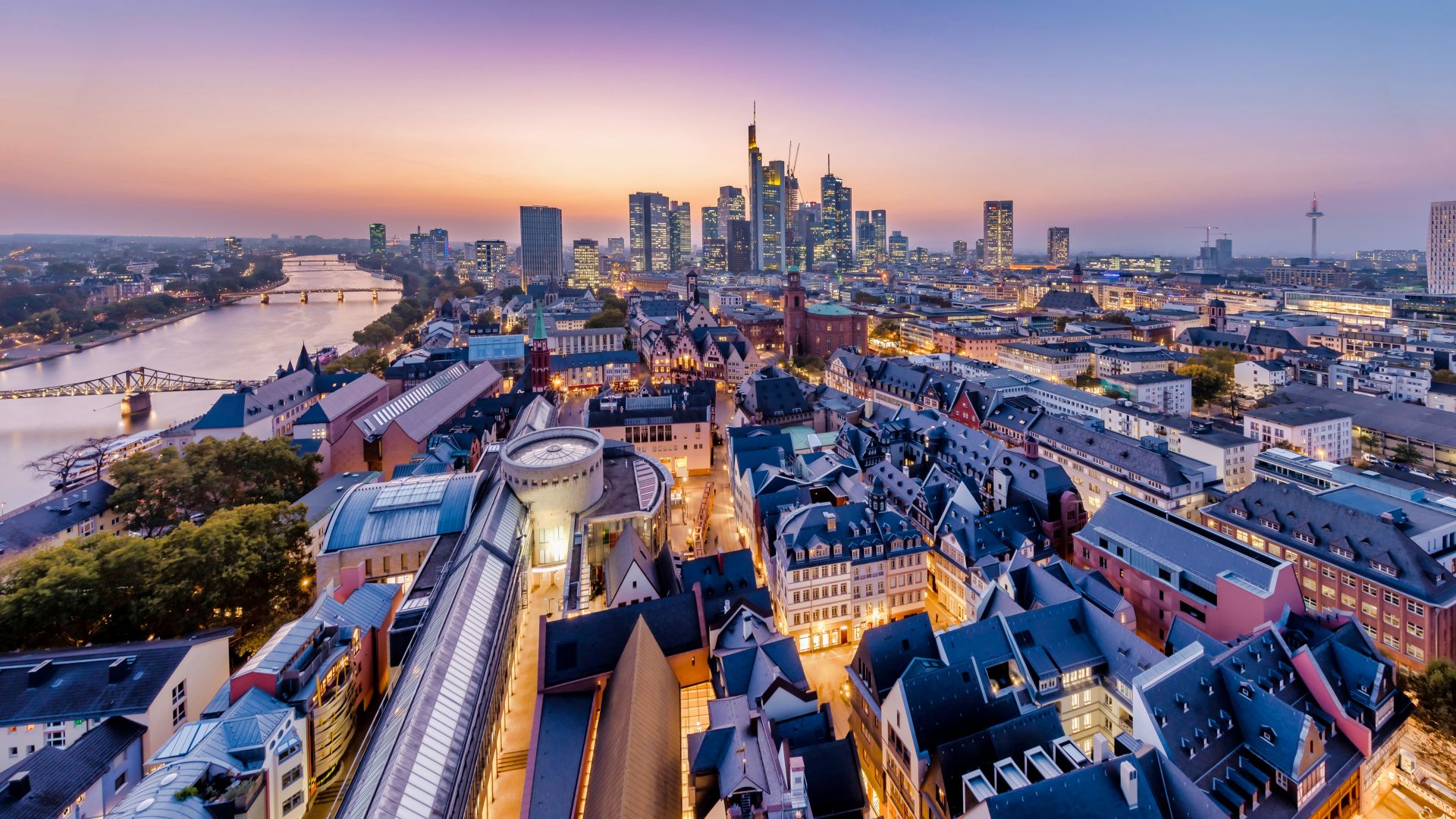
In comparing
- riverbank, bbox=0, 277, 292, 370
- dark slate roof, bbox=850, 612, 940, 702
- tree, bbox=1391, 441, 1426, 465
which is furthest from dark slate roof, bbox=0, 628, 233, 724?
riverbank, bbox=0, 277, 292, 370

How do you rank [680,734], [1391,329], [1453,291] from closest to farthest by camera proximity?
[680,734], [1391,329], [1453,291]

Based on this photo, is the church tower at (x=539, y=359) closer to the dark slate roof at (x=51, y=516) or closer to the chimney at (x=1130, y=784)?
the dark slate roof at (x=51, y=516)

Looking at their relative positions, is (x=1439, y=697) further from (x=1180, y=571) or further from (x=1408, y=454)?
(x=1408, y=454)

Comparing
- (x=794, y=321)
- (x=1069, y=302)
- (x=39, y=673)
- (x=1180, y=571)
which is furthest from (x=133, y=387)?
(x=1069, y=302)

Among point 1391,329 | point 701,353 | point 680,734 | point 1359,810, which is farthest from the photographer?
point 1391,329

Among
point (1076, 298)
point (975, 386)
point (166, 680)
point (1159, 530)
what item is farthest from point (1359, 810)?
point (1076, 298)

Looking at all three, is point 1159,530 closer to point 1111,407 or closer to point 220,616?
point 1111,407

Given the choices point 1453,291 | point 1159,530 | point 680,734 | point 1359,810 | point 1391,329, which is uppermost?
point 1453,291
